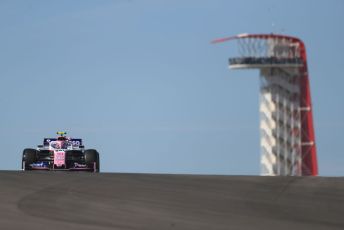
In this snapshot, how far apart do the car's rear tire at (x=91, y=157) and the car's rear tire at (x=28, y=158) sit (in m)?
2.15

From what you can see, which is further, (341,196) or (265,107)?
(265,107)

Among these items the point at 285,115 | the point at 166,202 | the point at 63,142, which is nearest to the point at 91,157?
the point at 63,142

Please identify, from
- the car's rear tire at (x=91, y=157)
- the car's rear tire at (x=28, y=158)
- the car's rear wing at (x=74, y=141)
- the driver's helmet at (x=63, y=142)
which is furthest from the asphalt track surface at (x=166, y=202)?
the car's rear wing at (x=74, y=141)

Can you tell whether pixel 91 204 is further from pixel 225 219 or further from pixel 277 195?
pixel 277 195

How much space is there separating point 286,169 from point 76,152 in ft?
306

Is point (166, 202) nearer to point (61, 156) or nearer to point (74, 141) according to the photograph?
point (61, 156)

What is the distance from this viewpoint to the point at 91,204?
44.6 feet

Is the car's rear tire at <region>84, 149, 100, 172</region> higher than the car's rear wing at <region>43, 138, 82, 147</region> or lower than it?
lower

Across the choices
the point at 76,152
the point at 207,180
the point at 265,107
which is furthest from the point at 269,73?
the point at 207,180

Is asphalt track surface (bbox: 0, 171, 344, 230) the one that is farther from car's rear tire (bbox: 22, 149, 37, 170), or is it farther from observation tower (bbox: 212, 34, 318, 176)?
observation tower (bbox: 212, 34, 318, 176)

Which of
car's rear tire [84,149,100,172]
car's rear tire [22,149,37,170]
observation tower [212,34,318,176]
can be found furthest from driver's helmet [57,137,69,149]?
observation tower [212,34,318,176]

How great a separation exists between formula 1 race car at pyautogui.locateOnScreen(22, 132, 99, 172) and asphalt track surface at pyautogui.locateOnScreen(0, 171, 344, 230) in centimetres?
1345

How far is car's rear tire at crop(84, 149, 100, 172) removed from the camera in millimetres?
30203

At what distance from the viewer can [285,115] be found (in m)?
122
